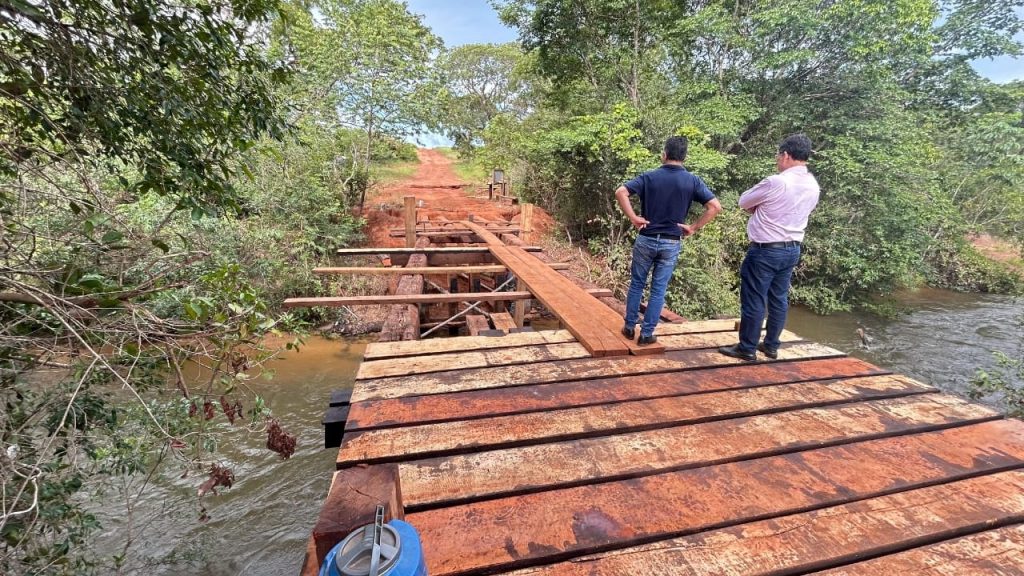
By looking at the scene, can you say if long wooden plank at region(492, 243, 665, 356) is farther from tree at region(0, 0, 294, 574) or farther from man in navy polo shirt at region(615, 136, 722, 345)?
tree at region(0, 0, 294, 574)

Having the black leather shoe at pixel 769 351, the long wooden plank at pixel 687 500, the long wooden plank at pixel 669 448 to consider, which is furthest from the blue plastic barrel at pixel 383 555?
the black leather shoe at pixel 769 351

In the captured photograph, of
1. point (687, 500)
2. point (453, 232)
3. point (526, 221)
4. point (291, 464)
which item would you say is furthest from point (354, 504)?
point (453, 232)

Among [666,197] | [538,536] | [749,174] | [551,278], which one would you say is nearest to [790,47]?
[749,174]

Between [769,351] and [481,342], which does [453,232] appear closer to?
[481,342]

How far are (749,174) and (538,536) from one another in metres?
12.6

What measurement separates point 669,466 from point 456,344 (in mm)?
1746

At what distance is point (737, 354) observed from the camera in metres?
3.06

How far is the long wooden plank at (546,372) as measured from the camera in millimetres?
2471

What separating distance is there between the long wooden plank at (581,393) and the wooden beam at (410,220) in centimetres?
600

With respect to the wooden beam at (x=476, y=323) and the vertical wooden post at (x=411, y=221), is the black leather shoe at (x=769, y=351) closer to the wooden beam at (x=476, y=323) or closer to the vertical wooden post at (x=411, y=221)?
the wooden beam at (x=476, y=323)

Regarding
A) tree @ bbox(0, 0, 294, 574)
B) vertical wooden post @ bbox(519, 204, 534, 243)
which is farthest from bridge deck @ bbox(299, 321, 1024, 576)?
vertical wooden post @ bbox(519, 204, 534, 243)

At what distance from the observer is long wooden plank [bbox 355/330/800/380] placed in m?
2.71

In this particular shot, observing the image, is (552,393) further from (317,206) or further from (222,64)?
(317,206)

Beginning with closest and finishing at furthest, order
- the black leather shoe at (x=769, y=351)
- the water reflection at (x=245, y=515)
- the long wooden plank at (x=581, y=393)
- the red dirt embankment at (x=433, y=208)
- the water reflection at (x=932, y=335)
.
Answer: the long wooden plank at (x=581, y=393) → the black leather shoe at (x=769, y=351) → the water reflection at (x=245, y=515) → the water reflection at (x=932, y=335) → the red dirt embankment at (x=433, y=208)
